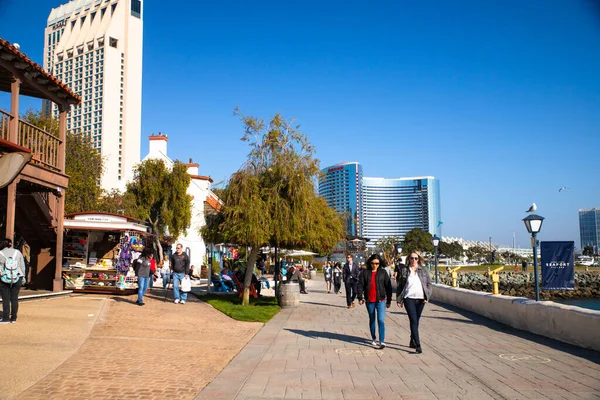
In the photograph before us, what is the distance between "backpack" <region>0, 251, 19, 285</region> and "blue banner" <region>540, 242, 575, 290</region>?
39.1 ft

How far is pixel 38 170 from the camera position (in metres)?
14.0

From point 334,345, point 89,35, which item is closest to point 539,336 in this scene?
point 334,345

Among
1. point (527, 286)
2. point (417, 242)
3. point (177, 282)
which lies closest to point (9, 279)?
point (177, 282)

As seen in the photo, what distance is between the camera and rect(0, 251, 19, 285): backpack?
9.05m

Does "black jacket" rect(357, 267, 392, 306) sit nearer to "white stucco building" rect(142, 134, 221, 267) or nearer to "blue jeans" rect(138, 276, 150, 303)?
"blue jeans" rect(138, 276, 150, 303)

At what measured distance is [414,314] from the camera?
8.63m

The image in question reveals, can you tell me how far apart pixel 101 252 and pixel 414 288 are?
13.4 meters

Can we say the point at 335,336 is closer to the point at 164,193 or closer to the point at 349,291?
the point at 349,291

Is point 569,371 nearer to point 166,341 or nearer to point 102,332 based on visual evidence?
point 166,341

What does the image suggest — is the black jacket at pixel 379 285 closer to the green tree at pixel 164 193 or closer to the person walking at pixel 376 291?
the person walking at pixel 376 291

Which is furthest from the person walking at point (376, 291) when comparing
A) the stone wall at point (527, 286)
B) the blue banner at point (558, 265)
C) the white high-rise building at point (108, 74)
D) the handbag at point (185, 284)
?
the white high-rise building at point (108, 74)

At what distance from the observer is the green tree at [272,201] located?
14836mm

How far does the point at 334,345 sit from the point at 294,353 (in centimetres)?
119

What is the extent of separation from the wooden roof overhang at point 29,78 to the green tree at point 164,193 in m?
13.8
